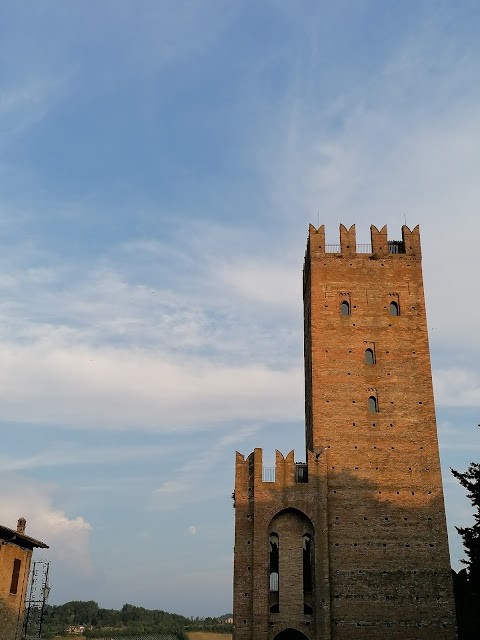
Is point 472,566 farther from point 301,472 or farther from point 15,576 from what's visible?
point 15,576

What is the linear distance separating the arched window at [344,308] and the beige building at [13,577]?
15814 millimetres

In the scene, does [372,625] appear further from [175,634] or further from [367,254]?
[175,634]

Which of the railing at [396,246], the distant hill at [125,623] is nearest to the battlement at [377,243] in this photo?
the railing at [396,246]

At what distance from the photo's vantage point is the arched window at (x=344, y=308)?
29.5 meters

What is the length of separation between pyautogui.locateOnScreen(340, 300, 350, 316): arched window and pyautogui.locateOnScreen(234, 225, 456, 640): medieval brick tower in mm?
45

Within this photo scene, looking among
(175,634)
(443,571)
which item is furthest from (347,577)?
(175,634)

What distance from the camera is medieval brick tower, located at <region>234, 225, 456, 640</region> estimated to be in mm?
24359

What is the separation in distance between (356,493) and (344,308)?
8200mm

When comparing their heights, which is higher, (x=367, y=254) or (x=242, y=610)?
(x=367, y=254)

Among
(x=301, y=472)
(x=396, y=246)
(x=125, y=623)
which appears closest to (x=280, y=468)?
(x=301, y=472)

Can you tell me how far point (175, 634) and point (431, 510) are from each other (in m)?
37.1

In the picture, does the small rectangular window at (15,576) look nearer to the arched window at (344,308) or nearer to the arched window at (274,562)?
the arched window at (274,562)

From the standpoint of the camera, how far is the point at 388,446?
27.0 meters

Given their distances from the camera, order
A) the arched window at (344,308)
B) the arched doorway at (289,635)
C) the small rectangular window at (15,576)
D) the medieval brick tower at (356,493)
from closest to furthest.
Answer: the small rectangular window at (15,576)
the medieval brick tower at (356,493)
the arched doorway at (289,635)
the arched window at (344,308)
